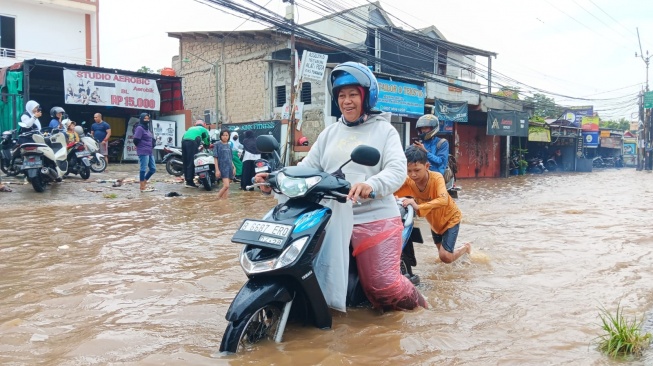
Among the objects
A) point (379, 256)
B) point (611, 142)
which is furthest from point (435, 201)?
point (611, 142)

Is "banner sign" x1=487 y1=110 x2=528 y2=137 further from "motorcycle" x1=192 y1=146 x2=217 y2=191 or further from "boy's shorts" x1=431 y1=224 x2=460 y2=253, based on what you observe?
"boy's shorts" x1=431 y1=224 x2=460 y2=253

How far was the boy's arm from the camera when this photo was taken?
4.21 metres

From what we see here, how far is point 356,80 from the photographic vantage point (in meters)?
3.19

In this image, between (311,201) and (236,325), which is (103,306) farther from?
(311,201)

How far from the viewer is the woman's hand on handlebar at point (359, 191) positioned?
278cm

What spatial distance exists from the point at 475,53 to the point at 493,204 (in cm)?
1493

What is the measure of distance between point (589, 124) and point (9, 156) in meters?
38.5

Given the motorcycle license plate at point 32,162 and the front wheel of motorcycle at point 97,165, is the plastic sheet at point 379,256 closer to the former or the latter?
the motorcycle license plate at point 32,162

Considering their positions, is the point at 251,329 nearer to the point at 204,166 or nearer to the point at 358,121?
the point at 358,121

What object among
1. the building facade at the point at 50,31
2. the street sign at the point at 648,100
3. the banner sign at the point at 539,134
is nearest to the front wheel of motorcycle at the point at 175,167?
the building facade at the point at 50,31

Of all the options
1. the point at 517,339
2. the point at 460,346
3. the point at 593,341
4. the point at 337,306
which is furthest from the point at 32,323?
the point at 593,341

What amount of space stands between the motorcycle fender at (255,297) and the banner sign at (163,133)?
16944 millimetres

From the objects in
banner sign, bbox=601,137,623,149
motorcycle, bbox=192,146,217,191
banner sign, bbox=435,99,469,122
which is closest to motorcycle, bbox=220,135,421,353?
motorcycle, bbox=192,146,217,191

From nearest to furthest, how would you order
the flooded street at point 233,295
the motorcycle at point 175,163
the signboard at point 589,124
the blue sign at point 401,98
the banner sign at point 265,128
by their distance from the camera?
the flooded street at point 233,295 → the motorcycle at point 175,163 → the banner sign at point 265,128 → the blue sign at point 401,98 → the signboard at point 589,124
